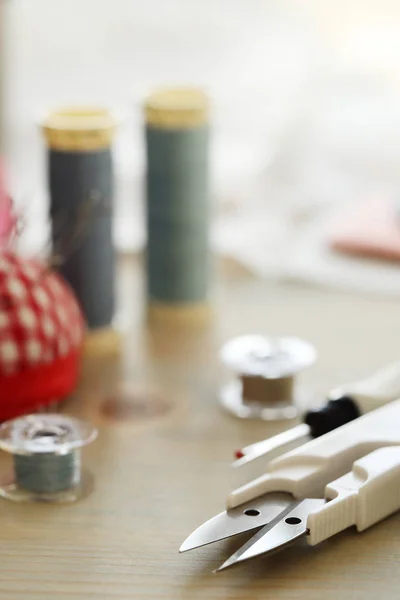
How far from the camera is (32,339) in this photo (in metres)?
0.71

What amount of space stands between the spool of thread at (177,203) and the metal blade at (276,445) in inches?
9.2

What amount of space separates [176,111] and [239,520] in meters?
0.39

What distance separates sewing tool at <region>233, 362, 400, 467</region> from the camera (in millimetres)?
651

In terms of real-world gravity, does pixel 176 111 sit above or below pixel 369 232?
above

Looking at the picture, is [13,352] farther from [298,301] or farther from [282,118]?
[282,118]

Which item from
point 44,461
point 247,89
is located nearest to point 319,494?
point 44,461

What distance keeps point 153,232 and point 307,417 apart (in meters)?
0.27

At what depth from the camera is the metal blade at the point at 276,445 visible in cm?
64

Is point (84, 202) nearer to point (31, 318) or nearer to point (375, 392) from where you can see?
point (31, 318)

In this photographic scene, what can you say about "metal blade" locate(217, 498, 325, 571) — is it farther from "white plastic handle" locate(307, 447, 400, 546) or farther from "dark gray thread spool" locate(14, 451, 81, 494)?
"dark gray thread spool" locate(14, 451, 81, 494)

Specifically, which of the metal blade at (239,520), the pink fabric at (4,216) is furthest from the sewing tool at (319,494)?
the pink fabric at (4,216)

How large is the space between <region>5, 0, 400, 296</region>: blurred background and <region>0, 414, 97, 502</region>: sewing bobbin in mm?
465

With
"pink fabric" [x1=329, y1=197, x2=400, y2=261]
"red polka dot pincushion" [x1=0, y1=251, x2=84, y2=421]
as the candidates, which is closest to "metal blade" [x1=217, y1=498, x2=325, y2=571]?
"red polka dot pincushion" [x1=0, y1=251, x2=84, y2=421]

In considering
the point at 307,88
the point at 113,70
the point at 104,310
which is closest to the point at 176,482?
the point at 104,310
